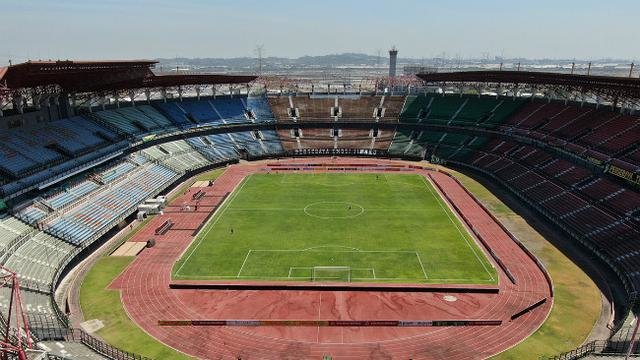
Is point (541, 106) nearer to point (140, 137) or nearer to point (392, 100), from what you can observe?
point (392, 100)

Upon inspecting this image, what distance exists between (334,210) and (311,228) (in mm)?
8468

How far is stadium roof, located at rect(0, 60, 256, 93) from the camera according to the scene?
51.8 m

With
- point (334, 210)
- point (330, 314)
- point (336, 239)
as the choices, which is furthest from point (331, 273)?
point (334, 210)

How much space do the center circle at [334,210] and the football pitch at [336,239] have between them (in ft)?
0.48

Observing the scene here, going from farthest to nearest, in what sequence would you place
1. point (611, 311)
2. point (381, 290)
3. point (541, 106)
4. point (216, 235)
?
point (541, 106) → point (216, 235) → point (381, 290) → point (611, 311)

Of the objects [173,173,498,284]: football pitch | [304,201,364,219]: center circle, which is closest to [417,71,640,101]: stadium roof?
[173,173,498,284]: football pitch

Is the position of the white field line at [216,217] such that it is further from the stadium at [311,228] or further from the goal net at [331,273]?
the goal net at [331,273]

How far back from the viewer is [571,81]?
7931 cm

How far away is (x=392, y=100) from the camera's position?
408 feet

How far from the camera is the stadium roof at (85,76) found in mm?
51781

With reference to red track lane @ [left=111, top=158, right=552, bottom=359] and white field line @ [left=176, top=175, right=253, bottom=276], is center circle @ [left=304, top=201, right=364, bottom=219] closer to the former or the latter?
white field line @ [left=176, top=175, right=253, bottom=276]

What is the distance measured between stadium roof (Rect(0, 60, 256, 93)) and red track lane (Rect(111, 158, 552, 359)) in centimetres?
2477

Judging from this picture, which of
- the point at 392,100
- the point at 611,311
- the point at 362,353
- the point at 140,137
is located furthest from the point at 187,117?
the point at 611,311

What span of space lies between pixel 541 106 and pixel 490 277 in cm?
6286
